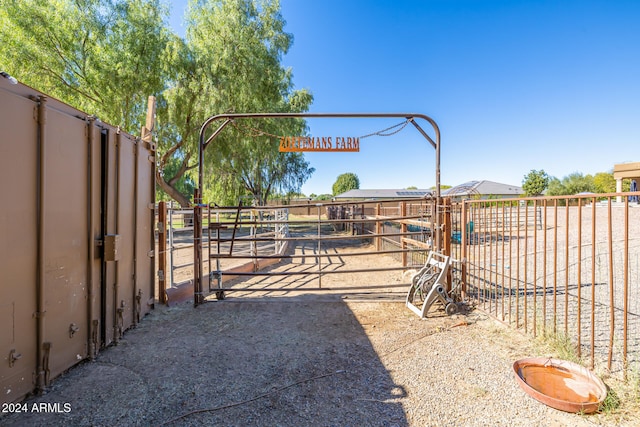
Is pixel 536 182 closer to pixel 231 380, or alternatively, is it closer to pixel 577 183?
pixel 577 183

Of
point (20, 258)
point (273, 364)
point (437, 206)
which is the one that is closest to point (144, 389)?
point (273, 364)

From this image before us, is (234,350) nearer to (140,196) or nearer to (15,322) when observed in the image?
(15,322)

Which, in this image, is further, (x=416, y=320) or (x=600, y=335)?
(x=416, y=320)

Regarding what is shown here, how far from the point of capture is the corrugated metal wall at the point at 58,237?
1.90 m

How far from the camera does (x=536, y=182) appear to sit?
135ft

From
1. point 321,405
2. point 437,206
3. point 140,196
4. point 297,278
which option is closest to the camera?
point 321,405

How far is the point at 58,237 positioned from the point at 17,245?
324 mm

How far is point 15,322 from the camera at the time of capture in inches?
76.0

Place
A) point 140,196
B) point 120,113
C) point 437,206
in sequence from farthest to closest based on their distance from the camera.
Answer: point 120,113 < point 437,206 < point 140,196

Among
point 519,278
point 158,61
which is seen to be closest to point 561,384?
point 519,278

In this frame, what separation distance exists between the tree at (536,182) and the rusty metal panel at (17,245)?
47.6m

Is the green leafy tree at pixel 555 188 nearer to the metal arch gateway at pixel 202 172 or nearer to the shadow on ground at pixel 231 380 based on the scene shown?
the metal arch gateway at pixel 202 172

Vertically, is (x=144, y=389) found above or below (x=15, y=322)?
below

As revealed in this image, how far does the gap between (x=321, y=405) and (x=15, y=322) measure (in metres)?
2.10
